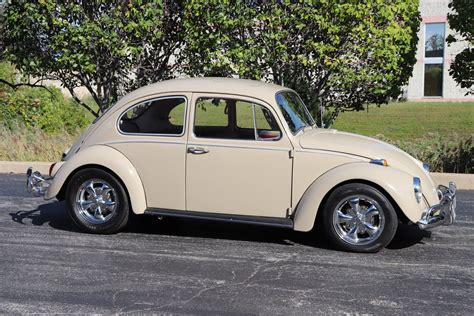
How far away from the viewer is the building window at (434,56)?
34906 millimetres

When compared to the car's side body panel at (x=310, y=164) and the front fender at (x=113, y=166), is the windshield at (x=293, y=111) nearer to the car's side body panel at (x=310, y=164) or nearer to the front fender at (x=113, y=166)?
the car's side body panel at (x=310, y=164)

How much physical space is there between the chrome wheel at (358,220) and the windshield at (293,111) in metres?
0.93

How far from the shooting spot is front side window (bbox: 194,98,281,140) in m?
6.50

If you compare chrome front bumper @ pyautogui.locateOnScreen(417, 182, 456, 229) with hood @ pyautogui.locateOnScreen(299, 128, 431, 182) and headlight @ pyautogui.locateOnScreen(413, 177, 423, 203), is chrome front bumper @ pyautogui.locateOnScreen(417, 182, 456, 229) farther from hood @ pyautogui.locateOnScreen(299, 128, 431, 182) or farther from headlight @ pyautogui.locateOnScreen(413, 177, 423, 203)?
hood @ pyautogui.locateOnScreen(299, 128, 431, 182)

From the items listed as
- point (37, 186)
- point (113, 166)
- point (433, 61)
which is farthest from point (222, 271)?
point (433, 61)


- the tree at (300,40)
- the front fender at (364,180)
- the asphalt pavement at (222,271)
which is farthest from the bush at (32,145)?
the front fender at (364,180)

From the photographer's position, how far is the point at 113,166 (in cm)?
673

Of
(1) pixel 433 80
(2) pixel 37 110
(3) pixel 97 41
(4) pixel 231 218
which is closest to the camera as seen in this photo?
(4) pixel 231 218

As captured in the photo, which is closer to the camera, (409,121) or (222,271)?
(222,271)

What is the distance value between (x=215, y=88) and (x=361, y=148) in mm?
1627

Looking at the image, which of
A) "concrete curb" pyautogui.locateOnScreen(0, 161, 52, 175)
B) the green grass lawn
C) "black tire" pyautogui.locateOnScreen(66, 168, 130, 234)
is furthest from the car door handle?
the green grass lawn

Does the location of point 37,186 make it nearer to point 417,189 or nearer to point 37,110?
point 417,189

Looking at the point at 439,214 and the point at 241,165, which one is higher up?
the point at 241,165

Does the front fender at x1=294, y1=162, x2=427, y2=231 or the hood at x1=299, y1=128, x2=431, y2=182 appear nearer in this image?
the front fender at x1=294, y1=162, x2=427, y2=231
